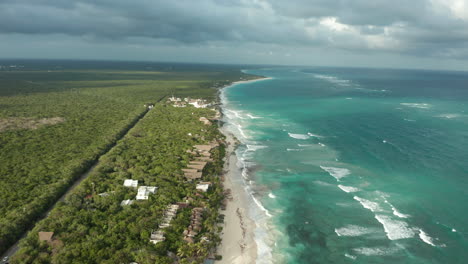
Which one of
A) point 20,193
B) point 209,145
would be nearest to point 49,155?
point 20,193

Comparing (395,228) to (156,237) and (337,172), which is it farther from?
(156,237)

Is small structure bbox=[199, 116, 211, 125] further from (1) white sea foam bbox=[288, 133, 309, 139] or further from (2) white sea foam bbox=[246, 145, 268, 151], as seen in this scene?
(1) white sea foam bbox=[288, 133, 309, 139]

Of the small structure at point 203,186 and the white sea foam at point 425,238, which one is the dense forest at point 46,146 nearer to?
the small structure at point 203,186

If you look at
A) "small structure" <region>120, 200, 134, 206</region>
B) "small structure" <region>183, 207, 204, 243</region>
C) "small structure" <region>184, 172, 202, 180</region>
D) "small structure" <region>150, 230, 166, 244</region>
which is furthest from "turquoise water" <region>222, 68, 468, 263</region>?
"small structure" <region>120, 200, 134, 206</region>

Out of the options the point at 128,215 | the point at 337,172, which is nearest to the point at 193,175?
the point at 128,215

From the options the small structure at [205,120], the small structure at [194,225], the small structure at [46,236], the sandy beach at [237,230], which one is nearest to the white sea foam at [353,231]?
the sandy beach at [237,230]

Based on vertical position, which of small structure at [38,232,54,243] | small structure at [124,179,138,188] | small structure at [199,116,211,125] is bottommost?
small structure at [38,232,54,243]

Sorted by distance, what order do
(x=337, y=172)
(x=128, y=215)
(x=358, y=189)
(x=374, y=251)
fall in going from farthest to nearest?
(x=337, y=172) → (x=358, y=189) → (x=128, y=215) → (x=374, y=251)
